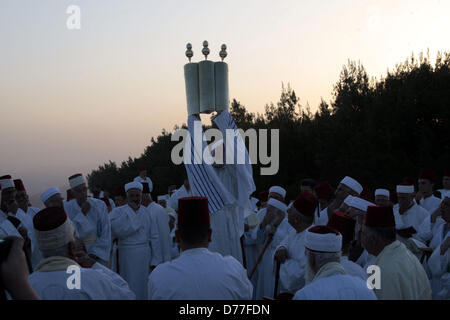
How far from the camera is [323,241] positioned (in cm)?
314

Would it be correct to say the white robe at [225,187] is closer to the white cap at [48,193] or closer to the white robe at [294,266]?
the white robe at [294,266]

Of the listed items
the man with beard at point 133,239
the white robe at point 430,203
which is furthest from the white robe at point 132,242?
the white robe at point 430,203

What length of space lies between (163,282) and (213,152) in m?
3.39

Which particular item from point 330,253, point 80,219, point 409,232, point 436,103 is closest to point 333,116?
point 436,103

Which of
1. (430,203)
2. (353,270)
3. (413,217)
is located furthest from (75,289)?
(430,203)

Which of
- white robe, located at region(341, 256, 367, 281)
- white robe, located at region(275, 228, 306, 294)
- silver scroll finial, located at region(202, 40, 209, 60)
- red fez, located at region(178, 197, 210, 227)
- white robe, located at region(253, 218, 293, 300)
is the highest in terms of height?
silver scroll finial, located at region(202, 40, 209, 60)

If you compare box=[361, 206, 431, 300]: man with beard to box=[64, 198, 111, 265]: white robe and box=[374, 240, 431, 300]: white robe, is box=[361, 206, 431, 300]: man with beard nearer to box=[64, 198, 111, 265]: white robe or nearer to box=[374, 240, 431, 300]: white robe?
box=[374, 240, 431, 300]: white robe

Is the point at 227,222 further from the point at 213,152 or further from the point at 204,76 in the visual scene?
the point at 204,76

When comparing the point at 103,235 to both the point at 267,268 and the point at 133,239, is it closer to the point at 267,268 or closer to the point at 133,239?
the point at 133,239

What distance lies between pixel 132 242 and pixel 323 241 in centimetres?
476

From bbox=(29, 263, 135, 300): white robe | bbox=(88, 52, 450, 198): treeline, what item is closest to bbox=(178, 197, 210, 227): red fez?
bbox=(29, 263, 135, 300): white robe

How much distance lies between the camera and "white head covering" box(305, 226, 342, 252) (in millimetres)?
3113

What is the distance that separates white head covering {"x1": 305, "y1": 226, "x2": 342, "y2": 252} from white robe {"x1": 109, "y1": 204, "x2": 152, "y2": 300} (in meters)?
4.53

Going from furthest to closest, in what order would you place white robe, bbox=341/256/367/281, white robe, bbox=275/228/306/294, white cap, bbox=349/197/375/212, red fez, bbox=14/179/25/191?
red fez, bbox=14/179/25/191, white cap, bbox=349/197/375/212, white robe, bbox=275/228/306/294, white robe, bbox=341/256/367/281
